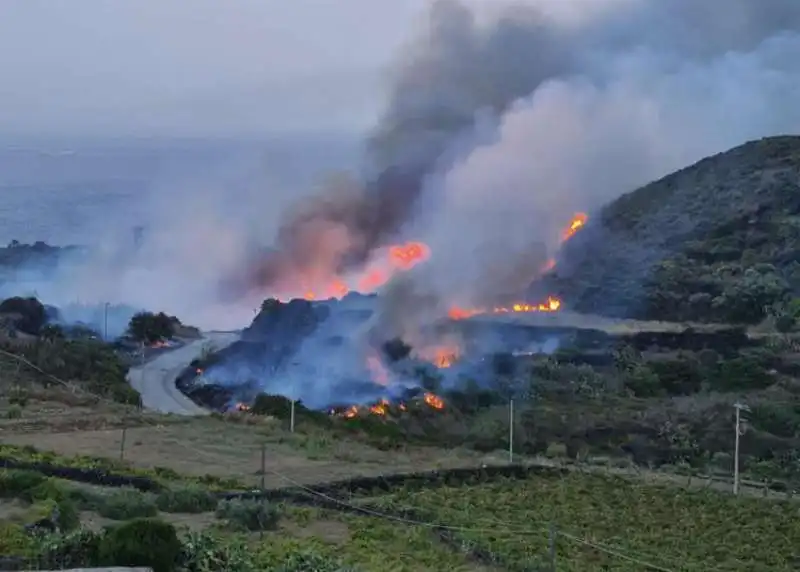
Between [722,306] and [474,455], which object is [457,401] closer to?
[474,455]

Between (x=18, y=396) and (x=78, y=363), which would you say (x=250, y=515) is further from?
(x=78, y=363)

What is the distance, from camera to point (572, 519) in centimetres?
2023

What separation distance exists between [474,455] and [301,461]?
5.26 meters

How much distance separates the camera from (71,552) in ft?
39.3

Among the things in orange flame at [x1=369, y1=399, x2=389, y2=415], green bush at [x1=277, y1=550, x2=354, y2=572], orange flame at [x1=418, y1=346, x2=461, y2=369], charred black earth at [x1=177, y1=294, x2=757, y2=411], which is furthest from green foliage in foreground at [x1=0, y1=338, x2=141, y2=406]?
green bush at [x1=277, y1=550, x2=354, y2=572]

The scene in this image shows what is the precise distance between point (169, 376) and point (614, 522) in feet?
86.0

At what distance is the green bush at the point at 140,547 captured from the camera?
448 inches

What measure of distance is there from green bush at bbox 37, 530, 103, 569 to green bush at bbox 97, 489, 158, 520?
4.38m

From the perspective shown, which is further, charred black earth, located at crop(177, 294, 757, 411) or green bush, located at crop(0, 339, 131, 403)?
charred black earth, located at crop(177, 294, 757, 411)

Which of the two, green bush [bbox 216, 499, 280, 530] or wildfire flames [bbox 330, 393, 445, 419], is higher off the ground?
wildfire flames [bbox 330, 393, 445, 419]

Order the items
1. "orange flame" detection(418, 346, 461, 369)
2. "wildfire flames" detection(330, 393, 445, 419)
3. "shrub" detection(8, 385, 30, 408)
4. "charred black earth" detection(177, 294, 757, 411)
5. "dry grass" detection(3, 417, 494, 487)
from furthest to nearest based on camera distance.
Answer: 1. "orange flame" detection(418, 346, 461, 369)
2. "charred black earth" detection(177, 294, 757, 411)
3. "wildfire flames" detection(330, 393, 445, 419)
4. "shrub" detection(8, 385, 30, 408)
5. "dry grass" detection(3, 417, 494, 487)

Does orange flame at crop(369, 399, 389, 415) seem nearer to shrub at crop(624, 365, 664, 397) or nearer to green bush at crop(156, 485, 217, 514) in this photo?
shrub at crop(624, 365, 664, 397)

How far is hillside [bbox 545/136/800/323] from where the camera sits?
188 feet

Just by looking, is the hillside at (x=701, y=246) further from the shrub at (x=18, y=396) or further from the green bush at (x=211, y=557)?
→ the green bush at (x=211, y=557)
